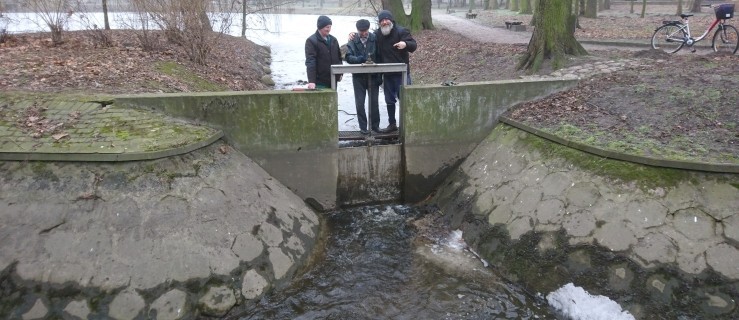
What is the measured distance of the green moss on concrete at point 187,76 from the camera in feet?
31.7

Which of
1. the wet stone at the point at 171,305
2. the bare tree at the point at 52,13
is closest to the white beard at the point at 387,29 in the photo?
the wet stone at the point at 171,305

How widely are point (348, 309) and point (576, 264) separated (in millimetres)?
2567

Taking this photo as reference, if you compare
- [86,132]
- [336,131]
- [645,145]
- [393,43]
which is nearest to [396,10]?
[393,43]

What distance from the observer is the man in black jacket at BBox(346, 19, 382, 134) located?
823 cm

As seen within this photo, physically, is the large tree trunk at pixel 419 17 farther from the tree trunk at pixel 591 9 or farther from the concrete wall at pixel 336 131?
the concrete wall at pixel 336 131

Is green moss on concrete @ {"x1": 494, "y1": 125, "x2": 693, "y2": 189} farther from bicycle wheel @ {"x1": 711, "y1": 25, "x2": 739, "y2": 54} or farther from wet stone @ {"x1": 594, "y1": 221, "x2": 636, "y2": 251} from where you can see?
bicycle wheel @ {"x1": 711, "y1": 25, "x2": 739, "y2": 54}

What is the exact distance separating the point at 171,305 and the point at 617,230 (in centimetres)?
481

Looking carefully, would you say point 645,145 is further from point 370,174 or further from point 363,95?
point 363,95

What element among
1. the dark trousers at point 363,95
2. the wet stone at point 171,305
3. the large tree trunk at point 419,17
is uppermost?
the large tree trunk at point 419,17

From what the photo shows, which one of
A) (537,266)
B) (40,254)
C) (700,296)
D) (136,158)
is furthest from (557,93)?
(40,254)

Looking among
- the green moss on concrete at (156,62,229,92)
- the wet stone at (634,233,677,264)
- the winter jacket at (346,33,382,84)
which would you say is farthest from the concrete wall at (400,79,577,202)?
the green moss on concrete at (156,62,229,92)

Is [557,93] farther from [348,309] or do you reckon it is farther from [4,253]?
[4,253]

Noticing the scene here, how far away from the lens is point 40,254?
16.6 feet

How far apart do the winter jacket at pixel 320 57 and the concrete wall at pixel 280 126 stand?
598 millimetres
